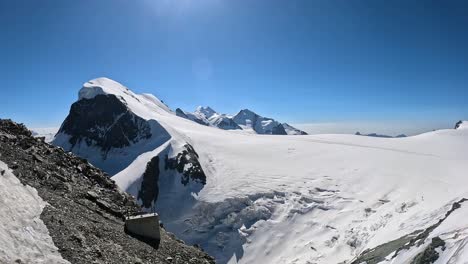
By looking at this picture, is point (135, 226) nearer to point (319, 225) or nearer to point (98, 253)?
point (98, 253)

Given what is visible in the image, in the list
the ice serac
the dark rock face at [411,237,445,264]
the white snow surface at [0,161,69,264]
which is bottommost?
the dark rock face at [411,237,445,264]

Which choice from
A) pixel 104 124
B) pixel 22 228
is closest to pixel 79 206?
pixel 22 228

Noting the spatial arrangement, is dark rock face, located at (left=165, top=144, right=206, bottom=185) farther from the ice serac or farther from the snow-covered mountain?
the ice serac

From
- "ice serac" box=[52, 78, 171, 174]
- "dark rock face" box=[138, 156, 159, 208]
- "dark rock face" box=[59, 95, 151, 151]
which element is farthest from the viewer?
"dark rock face" box=[59, 95, 151, 151]

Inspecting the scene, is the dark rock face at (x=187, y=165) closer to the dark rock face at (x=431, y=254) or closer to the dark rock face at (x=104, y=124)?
the dark rock face at (x=104, y=124)

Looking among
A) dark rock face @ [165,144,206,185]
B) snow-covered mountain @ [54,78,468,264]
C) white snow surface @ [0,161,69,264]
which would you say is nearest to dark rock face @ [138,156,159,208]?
snow-covered mountain @ [54,78,468,264]

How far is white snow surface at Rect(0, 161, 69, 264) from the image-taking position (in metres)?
10.1

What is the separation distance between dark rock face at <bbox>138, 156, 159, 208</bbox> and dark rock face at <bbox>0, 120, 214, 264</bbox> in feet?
188

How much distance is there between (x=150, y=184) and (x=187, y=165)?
316 inches

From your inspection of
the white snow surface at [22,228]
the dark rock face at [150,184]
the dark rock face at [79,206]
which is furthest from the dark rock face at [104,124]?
the white snow surface at [22,228]

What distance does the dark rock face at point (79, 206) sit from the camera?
Result: 11961 millimetres

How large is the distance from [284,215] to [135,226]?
51030 mm

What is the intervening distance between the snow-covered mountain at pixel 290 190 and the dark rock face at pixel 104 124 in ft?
2.26

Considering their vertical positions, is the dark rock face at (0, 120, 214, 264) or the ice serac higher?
the ice serac
